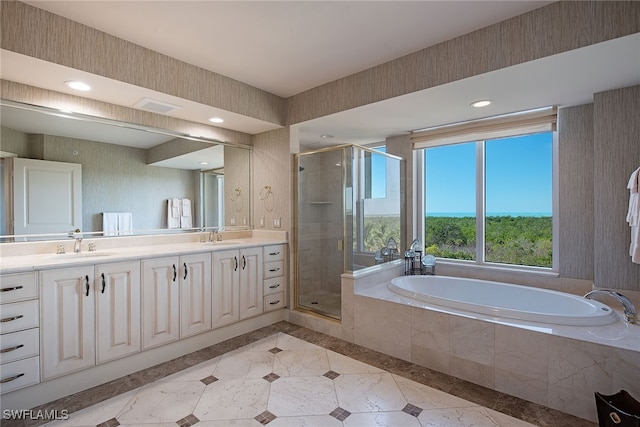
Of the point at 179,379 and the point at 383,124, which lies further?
the point at 383,124

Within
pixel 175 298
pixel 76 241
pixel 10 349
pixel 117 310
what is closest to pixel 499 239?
pixel 175 298

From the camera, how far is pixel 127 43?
2.33m

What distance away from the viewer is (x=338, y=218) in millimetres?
3395

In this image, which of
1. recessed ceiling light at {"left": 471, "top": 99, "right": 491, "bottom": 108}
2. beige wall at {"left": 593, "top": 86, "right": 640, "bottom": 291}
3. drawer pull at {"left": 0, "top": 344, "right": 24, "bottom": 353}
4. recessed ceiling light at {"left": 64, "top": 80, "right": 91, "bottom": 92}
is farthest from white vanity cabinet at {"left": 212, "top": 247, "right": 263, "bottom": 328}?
beige wall at {"left": 593, "top": 86, "right": 640, "bottom": 291}

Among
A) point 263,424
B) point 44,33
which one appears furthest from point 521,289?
point 44,33

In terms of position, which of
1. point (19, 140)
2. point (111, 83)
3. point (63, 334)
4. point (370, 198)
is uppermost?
point (111, 83)

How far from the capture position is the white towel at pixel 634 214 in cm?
214

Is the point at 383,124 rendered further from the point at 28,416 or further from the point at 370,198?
the point at 28,416

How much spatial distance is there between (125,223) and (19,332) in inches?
45.2

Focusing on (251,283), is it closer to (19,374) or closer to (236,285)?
(236,285)

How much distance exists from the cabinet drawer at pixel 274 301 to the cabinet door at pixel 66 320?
1601 millimetres

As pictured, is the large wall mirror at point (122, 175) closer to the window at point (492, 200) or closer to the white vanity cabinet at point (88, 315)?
the white vanity cabinet at point (88, 315)

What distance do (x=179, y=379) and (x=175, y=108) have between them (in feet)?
7.59

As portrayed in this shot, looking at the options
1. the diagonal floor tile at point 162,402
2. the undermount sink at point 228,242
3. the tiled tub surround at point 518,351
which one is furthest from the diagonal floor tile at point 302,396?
the undermount sink at point 228,242
